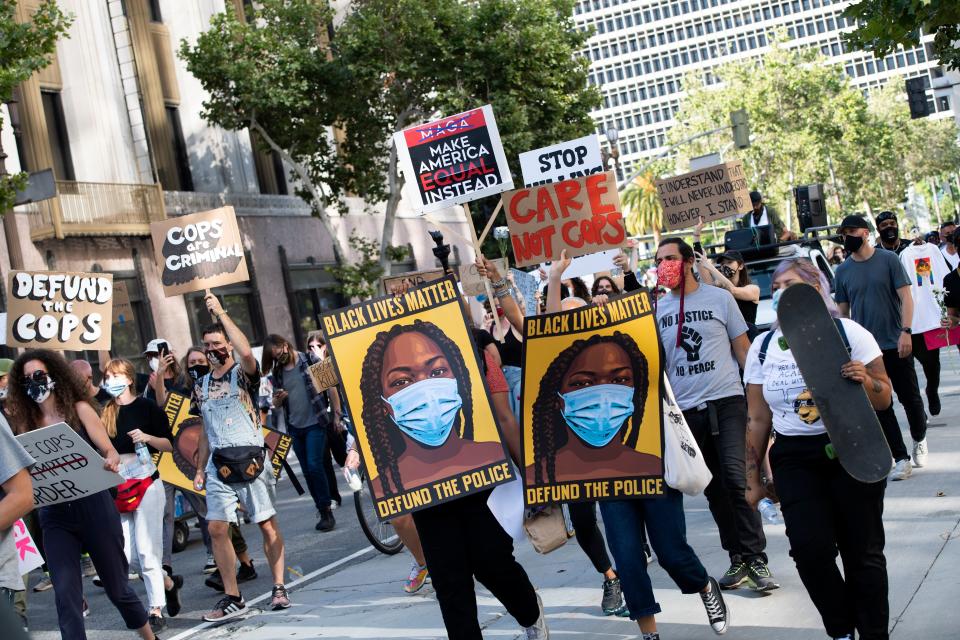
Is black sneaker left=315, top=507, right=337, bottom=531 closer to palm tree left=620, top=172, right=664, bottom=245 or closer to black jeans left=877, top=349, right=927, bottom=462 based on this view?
black jeans left=877, top=349, right=927, bottom=462

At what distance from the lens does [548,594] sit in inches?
297

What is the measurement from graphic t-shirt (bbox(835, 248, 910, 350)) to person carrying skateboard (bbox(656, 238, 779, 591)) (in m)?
2.87

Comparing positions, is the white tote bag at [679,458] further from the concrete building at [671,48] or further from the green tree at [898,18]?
the concrete building at [671,48]

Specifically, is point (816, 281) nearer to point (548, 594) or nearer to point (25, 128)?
point (548, 594)

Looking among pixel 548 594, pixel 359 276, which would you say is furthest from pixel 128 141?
pixel 548 594

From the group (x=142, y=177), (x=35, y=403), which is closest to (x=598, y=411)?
(x=35, y=403)

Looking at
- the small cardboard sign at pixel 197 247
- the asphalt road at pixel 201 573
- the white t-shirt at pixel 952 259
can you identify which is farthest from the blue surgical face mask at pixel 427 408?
the white t-shirt at pixel 952 259

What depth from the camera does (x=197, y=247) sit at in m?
11.3

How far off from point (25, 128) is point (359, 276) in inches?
341

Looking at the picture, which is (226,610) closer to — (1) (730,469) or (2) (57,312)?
(1) (730,469)

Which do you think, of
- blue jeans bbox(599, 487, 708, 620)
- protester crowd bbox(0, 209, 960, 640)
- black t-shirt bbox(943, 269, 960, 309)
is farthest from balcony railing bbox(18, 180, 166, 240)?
blue jeans bbox(599, 487, 708, 620)

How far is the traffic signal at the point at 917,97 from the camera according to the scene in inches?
1145

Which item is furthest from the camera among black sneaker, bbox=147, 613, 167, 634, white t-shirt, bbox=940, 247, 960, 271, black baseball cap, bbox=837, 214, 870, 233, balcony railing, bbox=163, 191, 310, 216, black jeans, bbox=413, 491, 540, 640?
balcony railing, bbox=163, 191, 310, 216

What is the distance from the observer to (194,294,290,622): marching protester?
841cm
